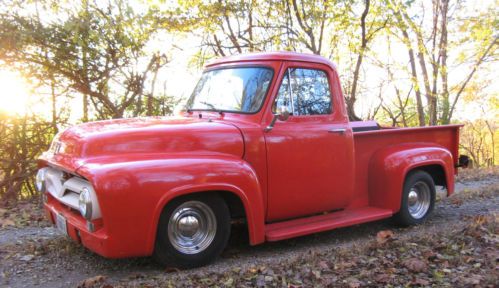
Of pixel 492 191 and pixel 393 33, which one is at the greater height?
pixel 393 33

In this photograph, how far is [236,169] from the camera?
408 cm

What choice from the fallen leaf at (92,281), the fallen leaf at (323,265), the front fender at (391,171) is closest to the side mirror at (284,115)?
the fallen leaf at (323,265)

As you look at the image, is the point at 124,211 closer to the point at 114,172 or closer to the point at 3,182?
the point at 114,172

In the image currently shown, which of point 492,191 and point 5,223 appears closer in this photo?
point 5,223

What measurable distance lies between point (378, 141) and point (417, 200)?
39.8 inches

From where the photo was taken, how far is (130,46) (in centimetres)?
864

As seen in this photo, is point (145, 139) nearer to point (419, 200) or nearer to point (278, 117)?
point (278, 117)

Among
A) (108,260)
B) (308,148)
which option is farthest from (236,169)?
(108,260)

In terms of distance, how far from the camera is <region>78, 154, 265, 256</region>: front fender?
3502mm

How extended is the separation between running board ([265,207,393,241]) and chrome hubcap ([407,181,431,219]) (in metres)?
0.62

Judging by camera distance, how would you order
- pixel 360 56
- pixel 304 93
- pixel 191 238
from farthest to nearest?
pixel 360 56 < pixel 304 93 < pixel 191 238

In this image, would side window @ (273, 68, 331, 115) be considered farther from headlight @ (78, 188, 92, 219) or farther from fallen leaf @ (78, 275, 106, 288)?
fallen leaf @ (78, 275, 106, 288)

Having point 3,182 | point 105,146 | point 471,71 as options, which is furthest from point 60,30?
point 471,71

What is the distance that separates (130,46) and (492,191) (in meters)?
6.77
